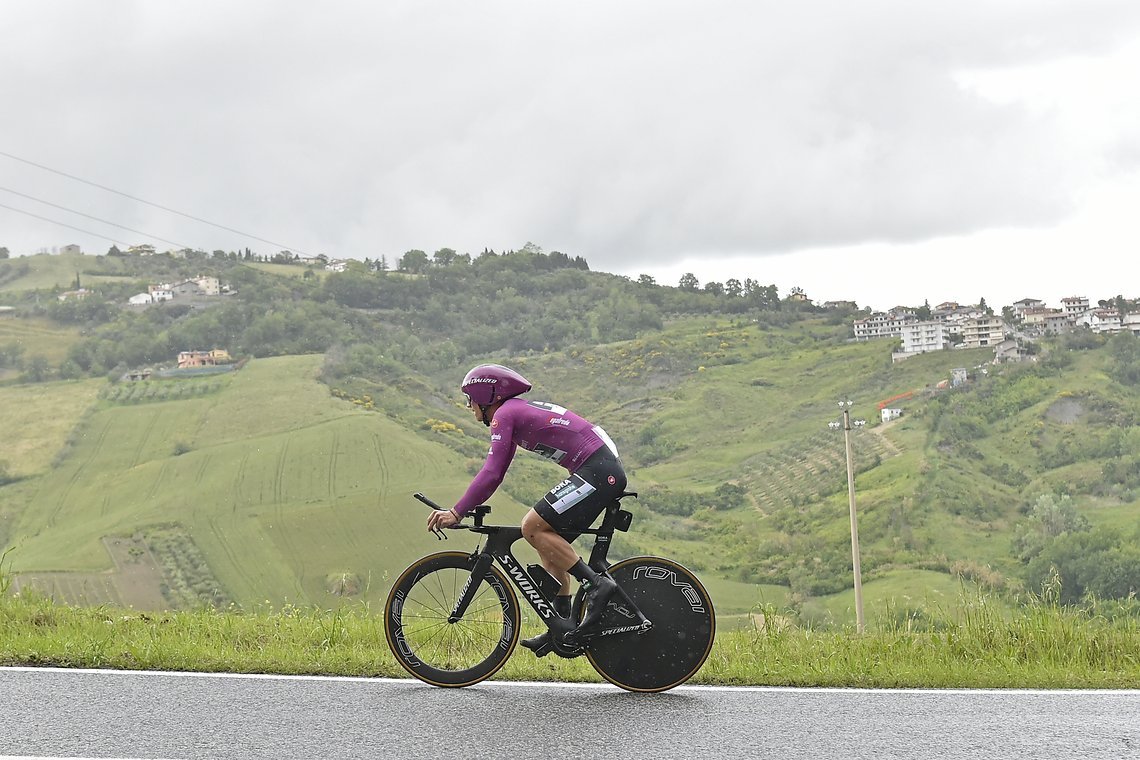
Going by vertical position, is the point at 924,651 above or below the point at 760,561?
above

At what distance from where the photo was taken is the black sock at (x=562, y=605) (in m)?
6.17

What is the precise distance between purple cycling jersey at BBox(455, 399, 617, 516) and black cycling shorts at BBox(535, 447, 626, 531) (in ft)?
0.27

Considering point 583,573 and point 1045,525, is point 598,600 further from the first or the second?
point 1045,525

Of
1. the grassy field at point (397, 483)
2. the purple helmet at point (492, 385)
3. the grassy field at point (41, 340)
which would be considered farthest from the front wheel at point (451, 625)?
the grassy field at point (41, 340)

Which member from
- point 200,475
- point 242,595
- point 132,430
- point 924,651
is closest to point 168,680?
point 924,651

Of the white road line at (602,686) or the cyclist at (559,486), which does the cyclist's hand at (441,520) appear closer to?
the cyclist at (559,486)

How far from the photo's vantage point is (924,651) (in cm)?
685

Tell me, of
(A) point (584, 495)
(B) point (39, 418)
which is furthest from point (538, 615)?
(B) point (39, 418)

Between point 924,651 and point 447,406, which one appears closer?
point 924,651

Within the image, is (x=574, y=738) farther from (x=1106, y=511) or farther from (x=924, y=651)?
(x=1106, y=511)

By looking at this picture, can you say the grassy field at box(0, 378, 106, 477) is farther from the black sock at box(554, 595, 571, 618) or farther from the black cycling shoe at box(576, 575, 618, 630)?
the black cycling shoe at box(576, 575, 618, 630)

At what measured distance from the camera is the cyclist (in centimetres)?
604

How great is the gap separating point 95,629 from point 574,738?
3.88m

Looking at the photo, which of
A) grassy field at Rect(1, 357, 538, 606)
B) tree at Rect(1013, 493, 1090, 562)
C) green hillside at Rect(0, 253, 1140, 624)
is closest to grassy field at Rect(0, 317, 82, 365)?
green hillside at Rect(0, 253, 1140, 624)
